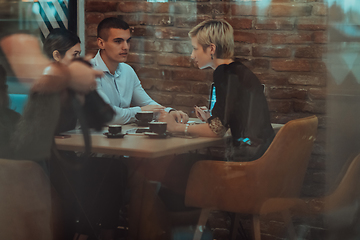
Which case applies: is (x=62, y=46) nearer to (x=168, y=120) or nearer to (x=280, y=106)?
(x=168, y=120)

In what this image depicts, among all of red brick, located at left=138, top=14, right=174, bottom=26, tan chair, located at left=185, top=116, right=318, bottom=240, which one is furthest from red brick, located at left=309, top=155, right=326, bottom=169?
red brick, located at left=138, top=14, right=174, bottom=26

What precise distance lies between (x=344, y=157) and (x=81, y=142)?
78cm

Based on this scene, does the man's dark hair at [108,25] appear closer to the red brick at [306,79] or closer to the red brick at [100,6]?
the red brick at [100,6]

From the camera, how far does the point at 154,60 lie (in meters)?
0.92

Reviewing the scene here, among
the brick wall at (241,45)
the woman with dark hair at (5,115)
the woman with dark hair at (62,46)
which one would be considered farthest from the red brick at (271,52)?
the woman with dark hair at (5,115)

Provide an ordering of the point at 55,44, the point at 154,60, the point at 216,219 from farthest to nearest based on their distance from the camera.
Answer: the point at 216,219 → the point at 154,60 → the point at 55,44

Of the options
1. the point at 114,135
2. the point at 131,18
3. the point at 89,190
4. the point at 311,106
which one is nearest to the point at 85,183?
the point at 89,190

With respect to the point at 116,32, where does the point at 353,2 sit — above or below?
above

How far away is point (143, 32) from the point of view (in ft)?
2.96

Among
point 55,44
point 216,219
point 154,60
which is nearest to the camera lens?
point 55,44

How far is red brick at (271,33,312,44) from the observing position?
0.91 m

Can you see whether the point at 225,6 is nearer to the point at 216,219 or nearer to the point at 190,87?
the point at 190,87

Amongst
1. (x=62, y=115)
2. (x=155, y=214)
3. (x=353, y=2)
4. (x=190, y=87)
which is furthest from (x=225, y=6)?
(x=155, y=214)

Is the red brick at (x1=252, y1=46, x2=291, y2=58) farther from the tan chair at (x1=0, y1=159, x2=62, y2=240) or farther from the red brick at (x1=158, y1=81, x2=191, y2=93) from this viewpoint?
the tan chair at (x1=0, y1=159, x2=62, y2=240)
